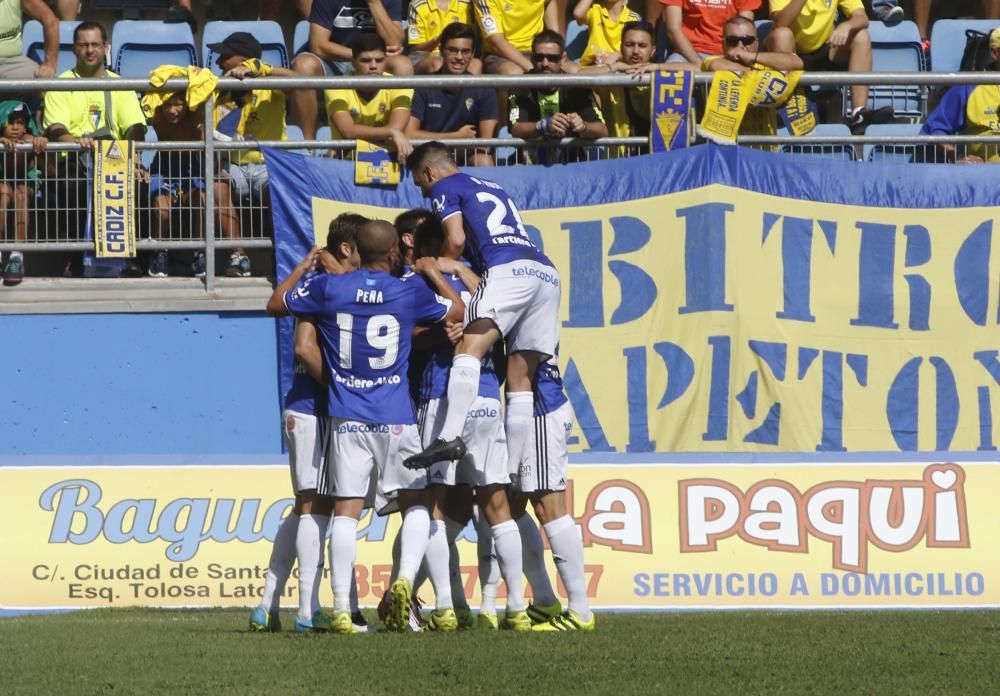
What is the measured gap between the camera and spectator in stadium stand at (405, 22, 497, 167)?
40.9 ft

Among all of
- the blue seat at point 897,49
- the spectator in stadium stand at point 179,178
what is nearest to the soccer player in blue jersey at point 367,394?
the spectator in stadium stand at point 179,178

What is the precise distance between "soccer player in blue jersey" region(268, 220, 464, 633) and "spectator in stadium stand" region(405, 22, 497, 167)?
443 cm

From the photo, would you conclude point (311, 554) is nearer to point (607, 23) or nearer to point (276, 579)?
point (276, 579)

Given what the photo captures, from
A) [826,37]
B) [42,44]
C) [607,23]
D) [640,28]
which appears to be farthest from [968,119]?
[42,44]

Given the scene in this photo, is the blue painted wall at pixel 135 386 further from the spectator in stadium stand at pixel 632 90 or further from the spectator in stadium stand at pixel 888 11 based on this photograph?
the spectator in stadium stand at pixel 888 11

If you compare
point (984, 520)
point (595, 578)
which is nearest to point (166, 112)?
point (595, 578)

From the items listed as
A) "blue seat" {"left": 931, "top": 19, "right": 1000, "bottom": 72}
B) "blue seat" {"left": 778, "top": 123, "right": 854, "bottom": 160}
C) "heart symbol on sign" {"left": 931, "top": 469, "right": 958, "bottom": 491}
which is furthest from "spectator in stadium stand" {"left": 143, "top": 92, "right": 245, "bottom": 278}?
"blue seat" {"left": 931, "top": 19, "right": 1000, "bottom": 72}

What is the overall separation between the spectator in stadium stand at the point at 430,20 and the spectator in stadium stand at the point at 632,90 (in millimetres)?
1445

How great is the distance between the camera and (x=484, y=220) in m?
8.40

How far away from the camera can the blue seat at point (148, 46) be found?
14312 millimetres

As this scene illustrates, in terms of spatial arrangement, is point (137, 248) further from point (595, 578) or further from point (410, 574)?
point (410, 574)

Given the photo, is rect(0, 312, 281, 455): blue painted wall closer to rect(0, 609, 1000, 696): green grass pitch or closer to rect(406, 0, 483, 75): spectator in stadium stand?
rect(406, 0, 483, 75): spectator in stadium stand

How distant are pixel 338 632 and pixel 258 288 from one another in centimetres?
490

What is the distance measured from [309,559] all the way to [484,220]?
1.97 meters
